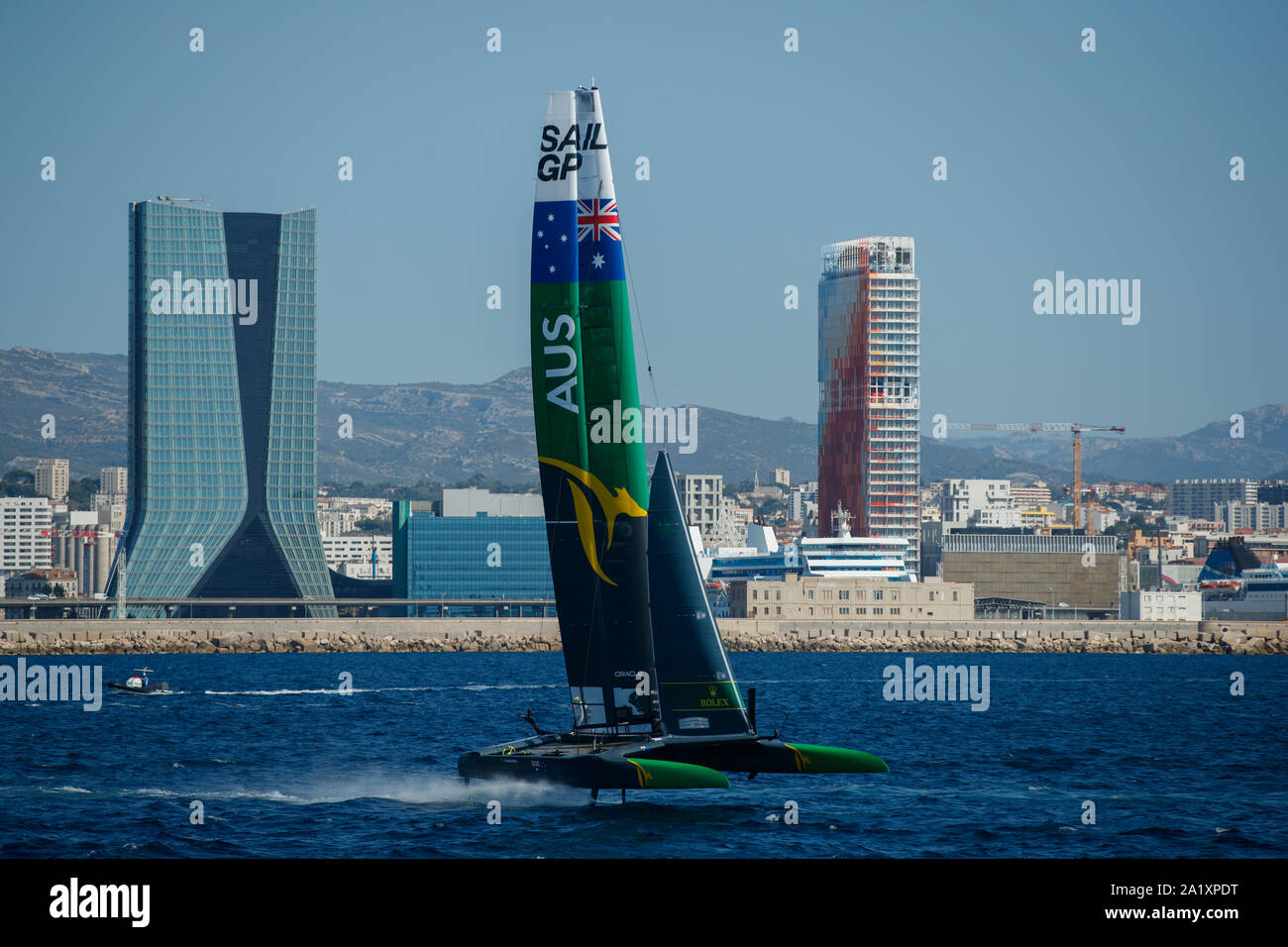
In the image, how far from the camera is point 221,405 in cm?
15738

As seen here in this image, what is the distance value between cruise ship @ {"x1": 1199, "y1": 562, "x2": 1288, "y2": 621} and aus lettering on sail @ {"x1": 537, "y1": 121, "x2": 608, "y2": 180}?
134738 mm

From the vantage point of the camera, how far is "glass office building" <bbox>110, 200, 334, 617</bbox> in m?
156

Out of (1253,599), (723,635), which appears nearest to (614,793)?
(723,635)

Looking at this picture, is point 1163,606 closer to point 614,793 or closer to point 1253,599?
point 1253,599

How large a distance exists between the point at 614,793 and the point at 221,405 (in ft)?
446

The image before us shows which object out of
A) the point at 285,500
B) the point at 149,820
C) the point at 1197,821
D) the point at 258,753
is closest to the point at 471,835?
the point at 149,820

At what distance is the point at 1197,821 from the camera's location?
86.8 feet

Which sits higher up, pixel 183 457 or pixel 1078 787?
pixel 183 457

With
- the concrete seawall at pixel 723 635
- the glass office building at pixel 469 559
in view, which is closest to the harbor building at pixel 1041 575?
the concrete seawall at pixel 723 635

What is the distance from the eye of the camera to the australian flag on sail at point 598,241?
26.2 metres

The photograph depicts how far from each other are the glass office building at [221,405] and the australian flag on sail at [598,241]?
13294cm

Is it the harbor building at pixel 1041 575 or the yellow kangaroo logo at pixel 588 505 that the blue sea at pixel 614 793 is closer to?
the yellow kangaroo logo at pixel 588 505

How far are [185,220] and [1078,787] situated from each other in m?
Result: 138
